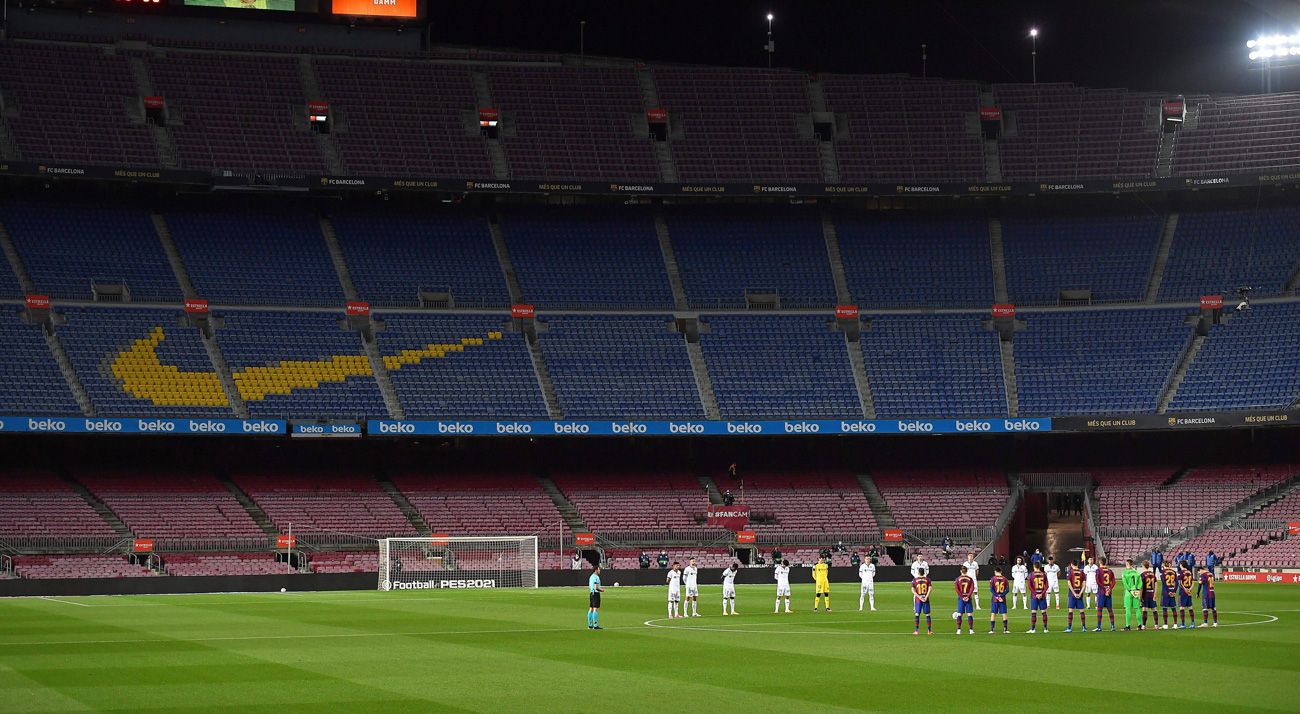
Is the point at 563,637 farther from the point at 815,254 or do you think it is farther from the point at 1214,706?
the point at 815,254

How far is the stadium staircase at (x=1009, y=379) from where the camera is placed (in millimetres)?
70062

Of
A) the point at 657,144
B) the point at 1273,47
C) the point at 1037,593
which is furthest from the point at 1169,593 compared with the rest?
the point at 657,144

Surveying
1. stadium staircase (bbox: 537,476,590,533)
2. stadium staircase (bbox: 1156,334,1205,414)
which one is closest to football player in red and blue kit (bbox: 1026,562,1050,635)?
stadium staircase (bbox: 537,476,590,533)

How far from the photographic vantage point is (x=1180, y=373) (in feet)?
229

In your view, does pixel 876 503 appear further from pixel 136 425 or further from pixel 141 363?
pixel 141 363

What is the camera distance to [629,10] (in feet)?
258

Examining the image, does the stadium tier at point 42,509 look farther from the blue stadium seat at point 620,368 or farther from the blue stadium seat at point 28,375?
the blue stadium seat at point 620,368

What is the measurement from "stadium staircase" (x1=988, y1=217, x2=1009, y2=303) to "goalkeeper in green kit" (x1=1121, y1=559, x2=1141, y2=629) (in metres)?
43.2

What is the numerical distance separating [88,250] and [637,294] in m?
27.6

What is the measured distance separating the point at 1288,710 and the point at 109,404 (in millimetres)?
56716

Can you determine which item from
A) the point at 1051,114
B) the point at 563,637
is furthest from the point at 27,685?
the point at 1051,114

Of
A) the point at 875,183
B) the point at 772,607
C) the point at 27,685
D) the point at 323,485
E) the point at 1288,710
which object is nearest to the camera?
the point at 1288,710

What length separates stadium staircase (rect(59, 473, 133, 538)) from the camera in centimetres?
6216

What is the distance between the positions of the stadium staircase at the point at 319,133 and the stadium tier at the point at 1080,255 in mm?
35380
